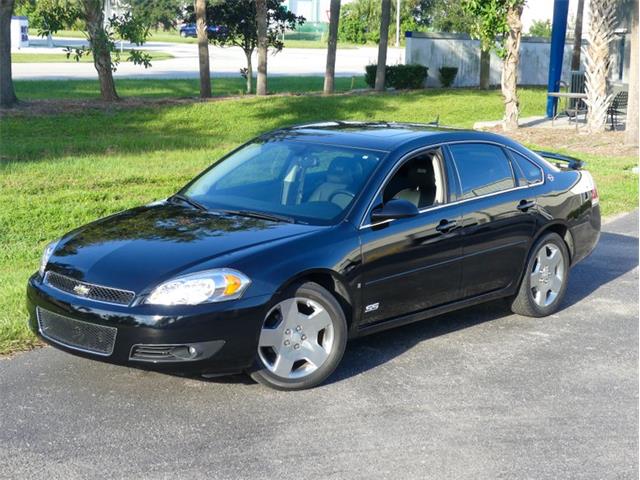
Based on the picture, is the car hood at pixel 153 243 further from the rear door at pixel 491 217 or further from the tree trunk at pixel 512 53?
the tree trunk at pixel 512 53

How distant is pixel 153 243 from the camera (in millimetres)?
6137

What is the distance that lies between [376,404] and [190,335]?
3.74 ft

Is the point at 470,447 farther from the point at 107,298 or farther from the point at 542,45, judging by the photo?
the point at 542,45

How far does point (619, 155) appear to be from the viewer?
19.2 metres

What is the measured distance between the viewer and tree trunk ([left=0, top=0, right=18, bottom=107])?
797 inches

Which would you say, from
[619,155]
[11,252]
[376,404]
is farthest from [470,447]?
[619,155]

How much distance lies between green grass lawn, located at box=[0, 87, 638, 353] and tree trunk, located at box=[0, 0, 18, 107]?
1240 millimetres

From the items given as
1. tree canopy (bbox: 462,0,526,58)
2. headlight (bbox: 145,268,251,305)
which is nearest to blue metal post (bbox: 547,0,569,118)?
tree canopy (bbox: 462,0,526,58)

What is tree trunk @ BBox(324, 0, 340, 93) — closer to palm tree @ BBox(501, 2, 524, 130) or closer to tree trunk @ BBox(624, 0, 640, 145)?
palm tree @ BBox(501, 2, 524, 130)

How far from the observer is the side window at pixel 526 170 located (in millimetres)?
7836

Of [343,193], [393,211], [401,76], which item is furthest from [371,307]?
[401,76]

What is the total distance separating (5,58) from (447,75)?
54.8ft

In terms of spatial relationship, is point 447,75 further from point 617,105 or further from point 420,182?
point 420,182

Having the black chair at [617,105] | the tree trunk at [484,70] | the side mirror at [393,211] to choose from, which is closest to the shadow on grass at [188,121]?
the black chair at [617,105]
